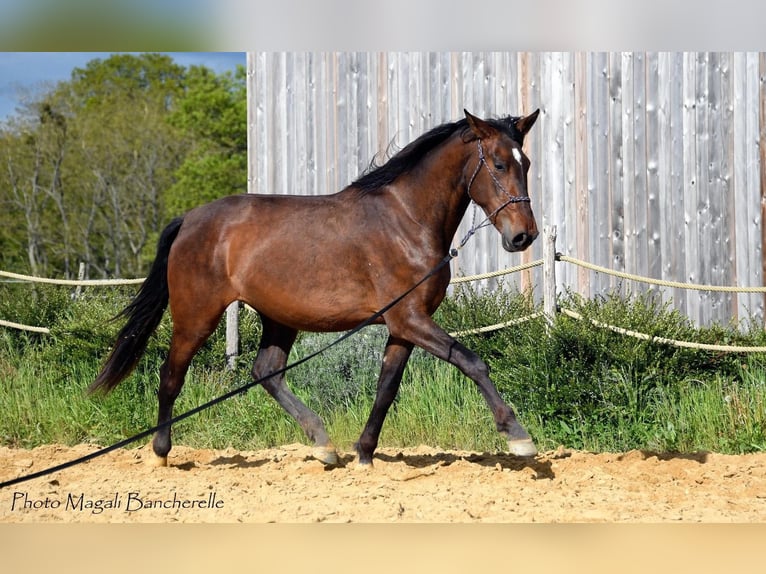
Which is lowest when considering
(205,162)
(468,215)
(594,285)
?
(594,285)

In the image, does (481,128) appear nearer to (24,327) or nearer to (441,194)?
(441,194)

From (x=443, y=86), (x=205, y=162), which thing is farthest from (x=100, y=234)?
(x=443, y=86)

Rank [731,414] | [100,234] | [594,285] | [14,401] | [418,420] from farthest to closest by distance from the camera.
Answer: [100,234] < [594,285] < [14,401] < [418,420] < [731,414]

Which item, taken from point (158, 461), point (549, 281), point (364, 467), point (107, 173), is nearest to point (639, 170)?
point (549, 281)

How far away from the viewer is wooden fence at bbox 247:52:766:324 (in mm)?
9828

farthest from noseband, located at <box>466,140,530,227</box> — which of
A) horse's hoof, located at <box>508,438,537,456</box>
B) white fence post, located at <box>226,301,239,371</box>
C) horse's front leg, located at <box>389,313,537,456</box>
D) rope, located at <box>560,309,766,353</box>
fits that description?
white fence post, located at <box>226,301,239,371</box>

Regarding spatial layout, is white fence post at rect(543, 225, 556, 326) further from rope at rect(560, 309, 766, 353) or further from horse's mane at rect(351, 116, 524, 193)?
horse's mane at rect(351, 116, 524, 193)

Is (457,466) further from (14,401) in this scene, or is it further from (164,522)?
(14,401)

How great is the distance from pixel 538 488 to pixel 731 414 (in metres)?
2.29

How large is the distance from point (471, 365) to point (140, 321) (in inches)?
105

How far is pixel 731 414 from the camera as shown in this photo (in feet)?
24.9

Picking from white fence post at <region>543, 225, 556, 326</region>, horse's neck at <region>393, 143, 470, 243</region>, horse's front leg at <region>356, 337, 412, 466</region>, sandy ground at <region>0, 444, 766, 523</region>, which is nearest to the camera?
sandy ground at <region>0, 444, 766, 523</region>

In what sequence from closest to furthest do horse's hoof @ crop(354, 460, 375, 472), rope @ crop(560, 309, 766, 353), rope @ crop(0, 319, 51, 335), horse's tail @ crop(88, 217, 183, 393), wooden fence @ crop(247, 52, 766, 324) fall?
horse's hoof @ crop(354, 460, 375, 472)
horse's tail @ crop(88, 217, 183, 393)
rope @ crop(560, 309, 766, 353)
rope @ crop(0, 319, 51, 335)
wooden fence @ crop(247, 52, 766, 324)

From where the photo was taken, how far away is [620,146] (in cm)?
1008
